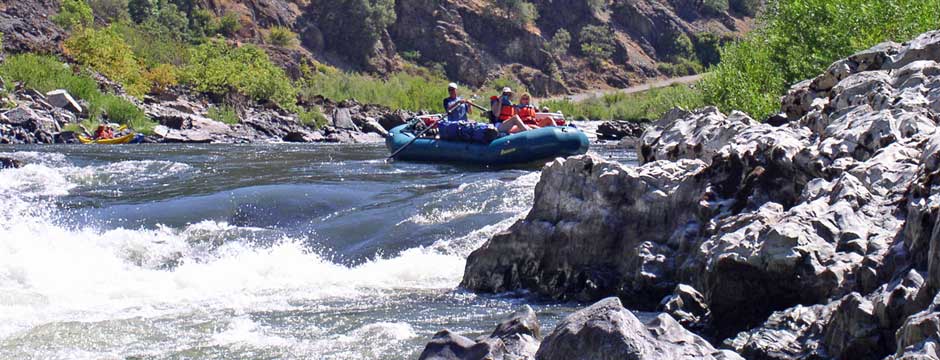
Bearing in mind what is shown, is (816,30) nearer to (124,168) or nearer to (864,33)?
(864,33)

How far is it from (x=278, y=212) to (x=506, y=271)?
4179 mm

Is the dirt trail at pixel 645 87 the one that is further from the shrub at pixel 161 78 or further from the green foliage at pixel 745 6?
the shrub at pixel 161 78

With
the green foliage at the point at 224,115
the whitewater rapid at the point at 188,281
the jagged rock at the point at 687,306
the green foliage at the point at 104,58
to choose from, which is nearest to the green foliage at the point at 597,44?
the green foliage at the point at 104,58

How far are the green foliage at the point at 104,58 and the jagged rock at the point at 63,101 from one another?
4.94 metres

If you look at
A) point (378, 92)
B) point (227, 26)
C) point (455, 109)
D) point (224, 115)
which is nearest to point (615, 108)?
point (378, 92)

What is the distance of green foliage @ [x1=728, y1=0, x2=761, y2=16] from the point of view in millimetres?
76750

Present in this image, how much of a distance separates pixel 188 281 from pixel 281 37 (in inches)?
1754

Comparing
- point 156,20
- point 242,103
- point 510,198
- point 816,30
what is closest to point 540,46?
point 156,20

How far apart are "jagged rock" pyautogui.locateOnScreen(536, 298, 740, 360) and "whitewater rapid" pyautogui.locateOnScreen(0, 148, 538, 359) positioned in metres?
1.67

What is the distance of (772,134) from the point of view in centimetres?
720

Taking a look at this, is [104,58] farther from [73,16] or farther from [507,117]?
[507,117]

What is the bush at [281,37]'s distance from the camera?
5178cm

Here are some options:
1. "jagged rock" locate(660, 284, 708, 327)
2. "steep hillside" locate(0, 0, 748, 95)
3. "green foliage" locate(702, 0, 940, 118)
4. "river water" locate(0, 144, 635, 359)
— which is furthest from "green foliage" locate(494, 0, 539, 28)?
"jagged rock" locate(660, 284, 708, 327)

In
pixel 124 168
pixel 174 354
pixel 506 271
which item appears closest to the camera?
pixel 174 354
